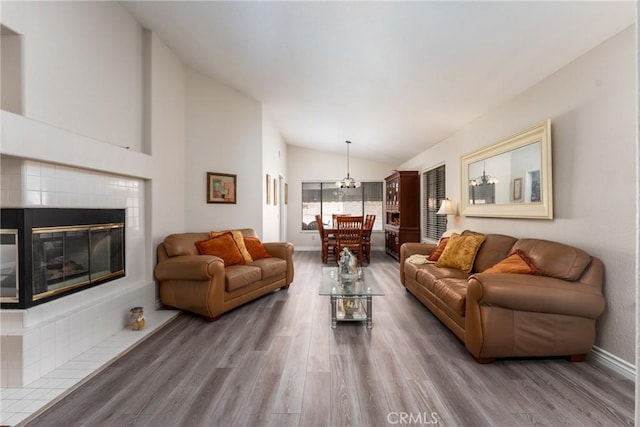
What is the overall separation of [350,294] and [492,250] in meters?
1.68

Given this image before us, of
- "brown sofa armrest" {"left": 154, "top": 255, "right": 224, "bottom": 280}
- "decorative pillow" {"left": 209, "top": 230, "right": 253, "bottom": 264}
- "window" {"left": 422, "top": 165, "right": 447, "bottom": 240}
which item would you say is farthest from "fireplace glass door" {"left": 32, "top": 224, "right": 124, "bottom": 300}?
"window" {"left": 422, "top": 165, "right": 447, "bottom": 240}

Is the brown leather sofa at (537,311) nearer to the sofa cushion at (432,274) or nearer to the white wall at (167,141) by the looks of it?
the sofa cushion at (432,274)

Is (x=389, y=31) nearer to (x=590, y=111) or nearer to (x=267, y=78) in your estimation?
(x=590, y=111)

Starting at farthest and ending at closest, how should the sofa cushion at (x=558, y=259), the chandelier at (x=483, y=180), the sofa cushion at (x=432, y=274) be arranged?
the chandelier at (x=483, y=180) < the sofa cushion at (x=432, y=274) < the sofa cushion at (x=558, y=259)

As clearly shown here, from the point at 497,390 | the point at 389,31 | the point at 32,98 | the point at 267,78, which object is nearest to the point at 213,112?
the point at 267,78

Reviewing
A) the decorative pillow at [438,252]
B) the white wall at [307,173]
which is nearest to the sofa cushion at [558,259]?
the decorative pillow at [438,252]

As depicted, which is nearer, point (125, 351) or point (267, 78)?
point (125, 351)

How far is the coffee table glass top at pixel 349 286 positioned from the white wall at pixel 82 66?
2623 mm

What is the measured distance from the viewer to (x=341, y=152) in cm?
827

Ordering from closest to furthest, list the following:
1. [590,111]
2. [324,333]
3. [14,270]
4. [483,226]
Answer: [14,270], [590,111], [324,333], [483,226]

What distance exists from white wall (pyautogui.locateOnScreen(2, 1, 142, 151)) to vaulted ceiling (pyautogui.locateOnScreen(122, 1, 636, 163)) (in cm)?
44

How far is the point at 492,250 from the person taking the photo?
10.6ft

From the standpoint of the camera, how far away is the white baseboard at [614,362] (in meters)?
2.04

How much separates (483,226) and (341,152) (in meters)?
4.99
